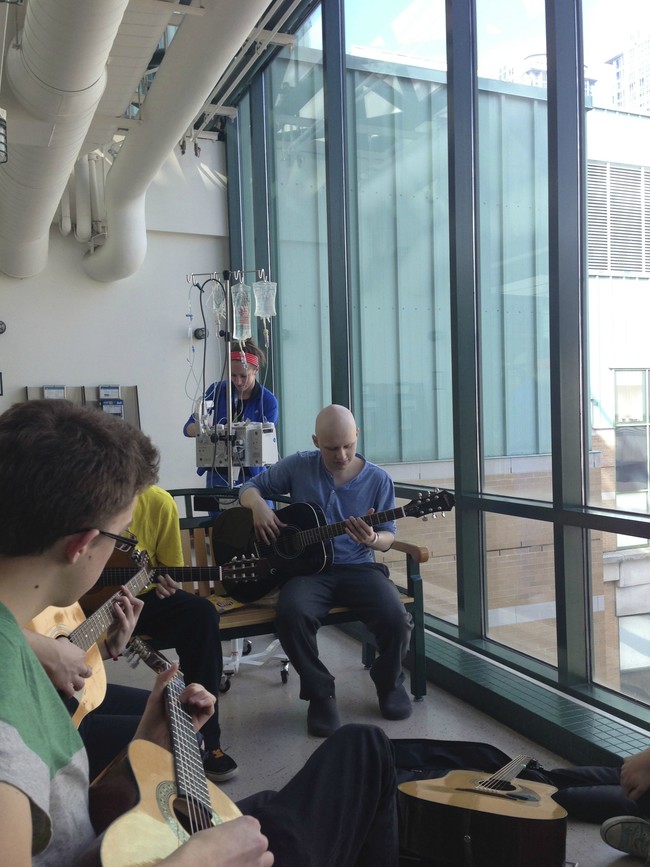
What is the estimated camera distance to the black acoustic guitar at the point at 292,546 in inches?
115

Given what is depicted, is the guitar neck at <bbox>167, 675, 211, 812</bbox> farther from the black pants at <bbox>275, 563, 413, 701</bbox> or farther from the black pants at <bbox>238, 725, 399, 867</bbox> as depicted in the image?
the black pants at <bbox>275, 563, 413, 701</bbox>

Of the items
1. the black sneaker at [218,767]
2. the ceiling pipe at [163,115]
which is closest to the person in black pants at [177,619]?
the black sneaker at [218,767]

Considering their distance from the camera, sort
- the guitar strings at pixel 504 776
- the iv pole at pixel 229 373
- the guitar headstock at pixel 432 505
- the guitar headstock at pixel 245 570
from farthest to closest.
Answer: the iv pole at pixel 229 373 < the guitar headstock at pixel 432 505 < the guitar headstock at pixel 245 570 < the guitar strings at pixel 504 776

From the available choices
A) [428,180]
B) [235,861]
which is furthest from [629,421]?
[235,861]

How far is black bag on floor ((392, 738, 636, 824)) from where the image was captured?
6.69 ft

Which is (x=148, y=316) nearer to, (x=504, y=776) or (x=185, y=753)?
(x=504, y=776)

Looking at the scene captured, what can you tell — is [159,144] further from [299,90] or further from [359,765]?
[359,765]

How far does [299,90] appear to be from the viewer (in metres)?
5.04

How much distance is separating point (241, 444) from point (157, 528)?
46.0 inches

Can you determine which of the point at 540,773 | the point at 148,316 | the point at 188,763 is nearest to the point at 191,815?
the point at 188,763

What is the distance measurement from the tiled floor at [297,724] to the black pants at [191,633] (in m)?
0.19

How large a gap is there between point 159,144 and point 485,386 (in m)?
2.36

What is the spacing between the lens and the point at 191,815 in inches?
43.6

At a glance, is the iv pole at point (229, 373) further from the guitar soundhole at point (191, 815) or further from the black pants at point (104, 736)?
the guitar soundhole at point (191, 815)
